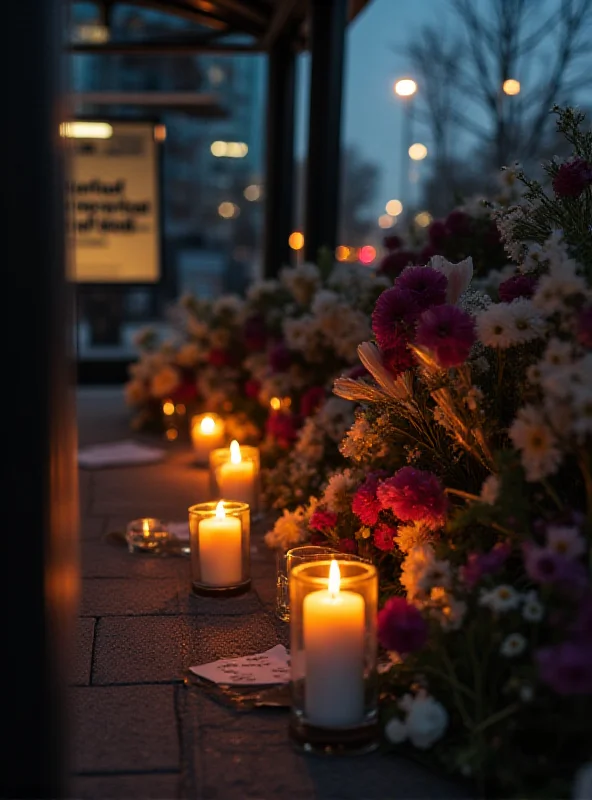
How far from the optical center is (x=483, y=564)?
216cm

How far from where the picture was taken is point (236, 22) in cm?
792

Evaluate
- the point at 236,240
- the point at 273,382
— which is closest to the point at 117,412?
the point at 273,382

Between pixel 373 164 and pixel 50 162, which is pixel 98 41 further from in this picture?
pixel 373 164

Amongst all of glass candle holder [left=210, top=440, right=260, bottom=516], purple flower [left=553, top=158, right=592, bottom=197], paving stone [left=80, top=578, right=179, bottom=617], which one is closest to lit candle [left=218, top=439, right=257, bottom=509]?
glass candle holder [left=210, top=440, right=260, bottom=516]

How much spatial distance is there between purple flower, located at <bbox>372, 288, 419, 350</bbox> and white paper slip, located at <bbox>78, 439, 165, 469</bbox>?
10.7 feet

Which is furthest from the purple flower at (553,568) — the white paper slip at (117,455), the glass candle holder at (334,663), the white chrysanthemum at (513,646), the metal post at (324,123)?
the metal post at (324,123)

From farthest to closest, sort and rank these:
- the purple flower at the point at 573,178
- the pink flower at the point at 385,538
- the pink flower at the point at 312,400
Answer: the pink flower at the point at 312,400, the pink flower at the point at 385,538, the purple flower at the point at 573,178

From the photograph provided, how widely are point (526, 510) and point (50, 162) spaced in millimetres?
1219

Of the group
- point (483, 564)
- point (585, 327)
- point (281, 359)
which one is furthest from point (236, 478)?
point (585, 327)

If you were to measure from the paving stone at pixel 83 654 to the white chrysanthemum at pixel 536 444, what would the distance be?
1.28m

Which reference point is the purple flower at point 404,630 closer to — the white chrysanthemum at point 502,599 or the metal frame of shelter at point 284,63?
the white chrysanthemum at point 502,599

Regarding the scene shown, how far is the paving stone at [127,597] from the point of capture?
3.21 m

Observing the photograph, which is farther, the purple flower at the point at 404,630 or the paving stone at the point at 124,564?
the paving stone at the point at 124,564

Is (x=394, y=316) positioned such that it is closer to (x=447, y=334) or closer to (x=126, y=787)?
(x=447, y=334)
